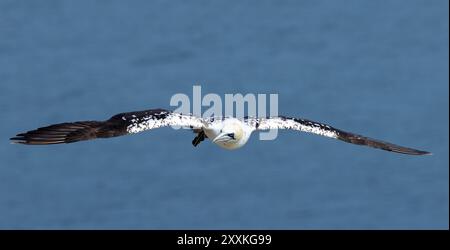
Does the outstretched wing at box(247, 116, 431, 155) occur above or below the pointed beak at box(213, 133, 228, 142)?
above

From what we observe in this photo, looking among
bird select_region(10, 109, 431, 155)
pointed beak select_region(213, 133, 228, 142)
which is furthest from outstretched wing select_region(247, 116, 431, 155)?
pointed beak select_region(213, 133, 228, 142)

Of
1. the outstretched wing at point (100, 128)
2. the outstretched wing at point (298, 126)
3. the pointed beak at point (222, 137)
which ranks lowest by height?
the outstretched wing at point (100, 128)

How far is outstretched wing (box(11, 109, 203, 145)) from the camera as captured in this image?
88.3 feet

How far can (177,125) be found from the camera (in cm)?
2878

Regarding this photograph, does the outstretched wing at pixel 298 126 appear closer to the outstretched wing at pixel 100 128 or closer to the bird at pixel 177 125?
the bird at pixel 177 125

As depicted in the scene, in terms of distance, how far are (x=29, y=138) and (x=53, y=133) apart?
0.55 metres

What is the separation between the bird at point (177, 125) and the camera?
2705 cm

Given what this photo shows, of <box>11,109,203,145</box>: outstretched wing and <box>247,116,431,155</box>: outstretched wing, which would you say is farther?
<box>247,116,431,155</box>: outstretched wing

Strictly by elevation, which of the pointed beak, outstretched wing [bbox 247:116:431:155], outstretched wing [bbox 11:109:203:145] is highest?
outstretched wing [bbox 247:116:431:155]

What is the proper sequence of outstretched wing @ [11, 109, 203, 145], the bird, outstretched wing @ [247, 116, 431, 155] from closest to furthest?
1. outstretched wing @ [11, 109, 203, 145]
2. the bird
3. outstretched wing @ [247, 116, 431, 155]

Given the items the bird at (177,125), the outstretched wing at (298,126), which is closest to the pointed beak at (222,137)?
the bird at (177,125)

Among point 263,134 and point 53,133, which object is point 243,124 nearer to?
point 263,134

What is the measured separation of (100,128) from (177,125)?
2.00 m

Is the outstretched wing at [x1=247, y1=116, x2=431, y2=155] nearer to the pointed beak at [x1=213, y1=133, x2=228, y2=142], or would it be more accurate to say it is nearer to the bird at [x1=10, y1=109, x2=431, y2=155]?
the bird at [x1=10, y1=109, x2=431, y2=155]
